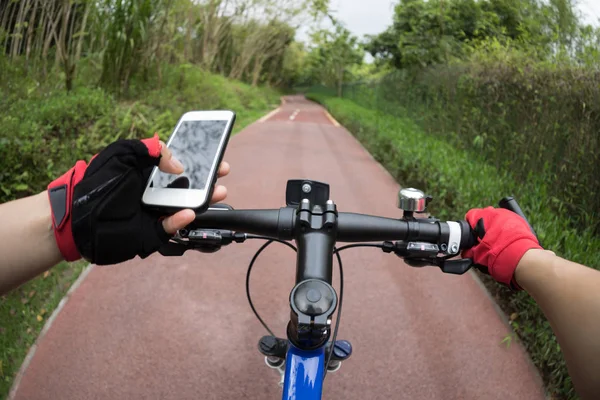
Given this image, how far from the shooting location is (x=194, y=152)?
1.29 m

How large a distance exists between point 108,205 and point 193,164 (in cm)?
28

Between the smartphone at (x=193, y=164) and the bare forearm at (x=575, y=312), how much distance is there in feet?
2.69

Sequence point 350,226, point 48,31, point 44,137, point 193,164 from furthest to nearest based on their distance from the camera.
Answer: point 48,31 → point 44,137 → point 193,164 → point 350,226

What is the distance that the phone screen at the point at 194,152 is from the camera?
1.21m

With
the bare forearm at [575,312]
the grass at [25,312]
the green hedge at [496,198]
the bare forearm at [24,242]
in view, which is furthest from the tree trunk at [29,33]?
the bare forearm at [575,312]

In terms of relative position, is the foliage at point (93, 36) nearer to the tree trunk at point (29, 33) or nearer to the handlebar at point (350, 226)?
the tree trunk at point (29, 33)

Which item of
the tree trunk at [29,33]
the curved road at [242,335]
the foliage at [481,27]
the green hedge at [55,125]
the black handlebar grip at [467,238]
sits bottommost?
the curved road at [242,335]

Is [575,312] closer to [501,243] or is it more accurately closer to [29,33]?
[501,243]

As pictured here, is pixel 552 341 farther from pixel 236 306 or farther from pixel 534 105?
pixel 534 105

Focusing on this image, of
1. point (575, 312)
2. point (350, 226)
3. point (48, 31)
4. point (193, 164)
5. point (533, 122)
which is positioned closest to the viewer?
point (575, 312)

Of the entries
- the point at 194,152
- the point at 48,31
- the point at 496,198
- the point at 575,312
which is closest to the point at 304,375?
the point at 575,312

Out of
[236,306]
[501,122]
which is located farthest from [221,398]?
[501,122]

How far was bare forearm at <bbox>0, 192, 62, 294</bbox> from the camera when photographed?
1073 millimetres

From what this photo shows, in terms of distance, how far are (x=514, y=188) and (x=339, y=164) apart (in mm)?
4222
